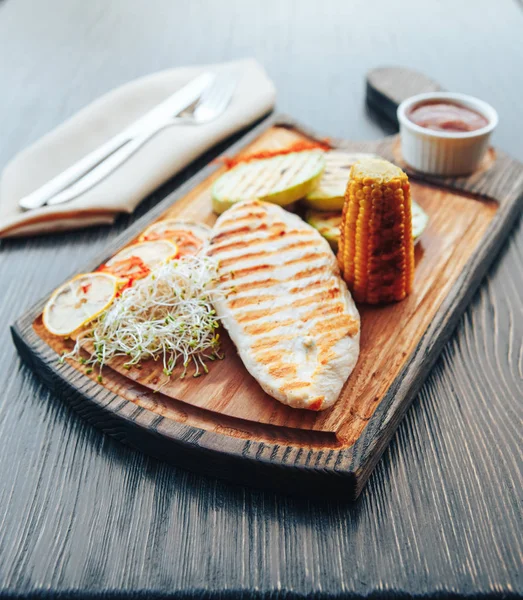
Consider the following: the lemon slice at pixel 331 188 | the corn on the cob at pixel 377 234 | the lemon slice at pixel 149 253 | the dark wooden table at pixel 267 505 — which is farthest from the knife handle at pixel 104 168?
the corn on the cob at pixel 377 234

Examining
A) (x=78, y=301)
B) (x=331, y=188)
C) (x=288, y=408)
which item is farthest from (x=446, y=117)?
(x=78, y=301)

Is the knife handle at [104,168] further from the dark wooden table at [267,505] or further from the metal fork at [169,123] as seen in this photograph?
the dark wooden table at [267,505]

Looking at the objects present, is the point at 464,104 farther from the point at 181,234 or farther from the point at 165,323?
the point at 165,323

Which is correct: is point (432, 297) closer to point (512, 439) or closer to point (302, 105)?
point (512, 439)

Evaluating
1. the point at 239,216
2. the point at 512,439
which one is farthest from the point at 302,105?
the point at 512,439

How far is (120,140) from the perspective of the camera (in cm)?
338

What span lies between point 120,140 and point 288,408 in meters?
2.01

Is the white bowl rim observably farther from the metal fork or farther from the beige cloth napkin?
the metal fork

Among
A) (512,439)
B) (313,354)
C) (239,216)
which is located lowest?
(512,439)

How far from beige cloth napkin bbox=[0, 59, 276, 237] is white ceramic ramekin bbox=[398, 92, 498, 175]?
3.29ft

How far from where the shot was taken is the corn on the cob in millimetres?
2207

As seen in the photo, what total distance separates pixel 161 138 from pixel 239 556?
2.39 m

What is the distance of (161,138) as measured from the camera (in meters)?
3.44

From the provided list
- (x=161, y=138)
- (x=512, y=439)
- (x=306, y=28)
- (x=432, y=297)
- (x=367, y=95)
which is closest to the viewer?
(x=512, y=439)
